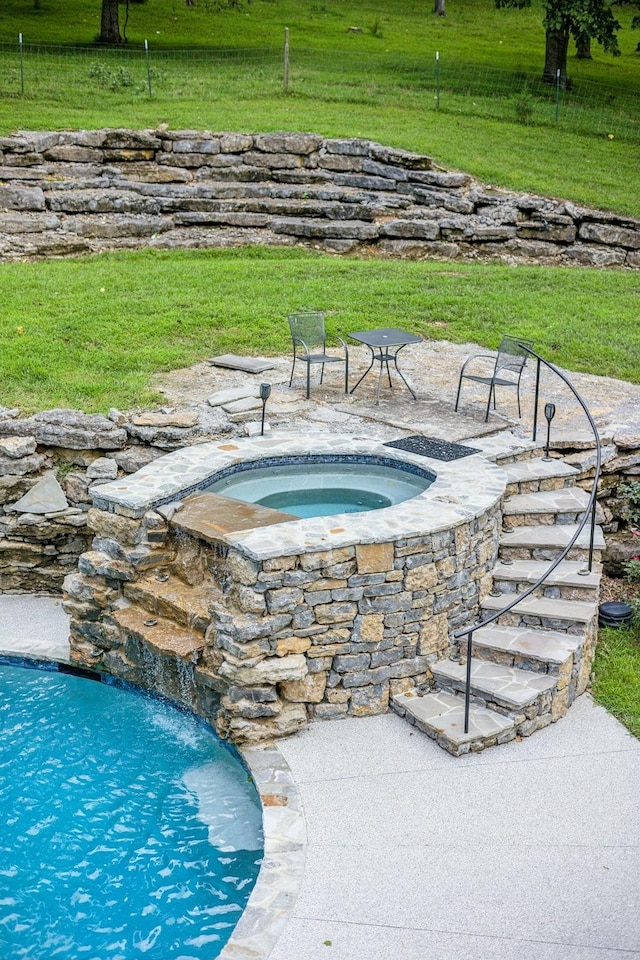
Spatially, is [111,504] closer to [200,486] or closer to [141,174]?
[200,486]

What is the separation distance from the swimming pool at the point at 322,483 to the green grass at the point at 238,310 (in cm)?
214

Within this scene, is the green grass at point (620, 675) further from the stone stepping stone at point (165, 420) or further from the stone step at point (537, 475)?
the stone stepping stone at point (165, 420)

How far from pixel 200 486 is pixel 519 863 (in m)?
4.14

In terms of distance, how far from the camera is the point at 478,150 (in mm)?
20016

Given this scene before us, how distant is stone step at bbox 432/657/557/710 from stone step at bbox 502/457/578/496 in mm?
1968

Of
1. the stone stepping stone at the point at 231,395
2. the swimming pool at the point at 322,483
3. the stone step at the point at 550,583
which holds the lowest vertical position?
the stone step at the point at 550,583

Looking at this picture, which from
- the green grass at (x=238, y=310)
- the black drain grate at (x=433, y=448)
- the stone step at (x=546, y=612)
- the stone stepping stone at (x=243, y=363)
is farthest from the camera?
the stone stepping stone at (x=243, y=363)

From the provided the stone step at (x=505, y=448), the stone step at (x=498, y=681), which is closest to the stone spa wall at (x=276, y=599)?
the stone step at (x=498, y=681)

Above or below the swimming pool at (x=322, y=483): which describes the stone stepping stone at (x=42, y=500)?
below

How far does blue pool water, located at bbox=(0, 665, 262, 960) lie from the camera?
558 cm

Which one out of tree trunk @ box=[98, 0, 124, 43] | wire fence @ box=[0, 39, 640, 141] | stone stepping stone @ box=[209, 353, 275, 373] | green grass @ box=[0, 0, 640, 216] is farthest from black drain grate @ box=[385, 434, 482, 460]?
tree trunk @ box=[98, 0, 124, 43]

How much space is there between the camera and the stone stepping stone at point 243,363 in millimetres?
11828

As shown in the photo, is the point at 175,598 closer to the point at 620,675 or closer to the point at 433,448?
the point at 433,448

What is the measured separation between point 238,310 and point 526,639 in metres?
7.03
